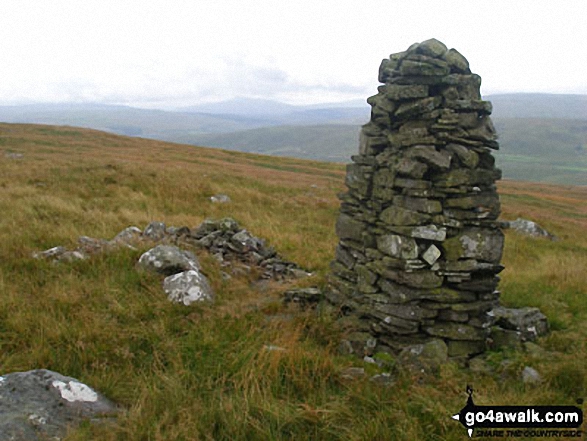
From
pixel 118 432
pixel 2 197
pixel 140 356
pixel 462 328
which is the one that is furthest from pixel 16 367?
pixel 2 197

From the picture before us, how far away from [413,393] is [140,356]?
343 centimetres

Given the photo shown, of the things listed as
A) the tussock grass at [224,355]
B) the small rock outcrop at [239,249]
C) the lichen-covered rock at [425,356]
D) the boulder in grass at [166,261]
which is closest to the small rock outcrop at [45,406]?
the tussock grass at [224,355]

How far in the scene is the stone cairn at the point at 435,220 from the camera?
6.57m

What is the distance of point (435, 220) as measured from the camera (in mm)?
6594

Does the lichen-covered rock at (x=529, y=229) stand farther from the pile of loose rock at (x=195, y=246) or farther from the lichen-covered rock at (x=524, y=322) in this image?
the pile of loose rock at (x=195, y=246)

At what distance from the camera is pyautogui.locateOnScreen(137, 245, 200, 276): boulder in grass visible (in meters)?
8.32

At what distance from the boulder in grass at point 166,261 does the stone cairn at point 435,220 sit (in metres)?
3.34

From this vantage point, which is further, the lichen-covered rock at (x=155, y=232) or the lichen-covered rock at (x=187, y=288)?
the lichen-covered rock at (x=155, y=232)

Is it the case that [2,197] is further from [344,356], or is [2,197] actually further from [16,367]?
[344,356]

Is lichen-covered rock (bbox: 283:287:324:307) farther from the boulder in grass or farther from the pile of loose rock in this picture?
the boulder in grass

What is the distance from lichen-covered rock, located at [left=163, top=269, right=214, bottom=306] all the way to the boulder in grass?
44 cm

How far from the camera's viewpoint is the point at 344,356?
6.44 metres

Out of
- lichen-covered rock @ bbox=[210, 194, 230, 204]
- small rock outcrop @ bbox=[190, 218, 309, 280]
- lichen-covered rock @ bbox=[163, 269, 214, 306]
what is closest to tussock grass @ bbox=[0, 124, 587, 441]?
lichen-covered rock @ bbox=[163, 269, 214, 306]

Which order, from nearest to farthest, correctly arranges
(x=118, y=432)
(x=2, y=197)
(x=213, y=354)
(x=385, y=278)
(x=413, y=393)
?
(x=118, y=432), (x=413, y=393), (x=213, y=354), (x=385, y=278), (x=2, y=197)
